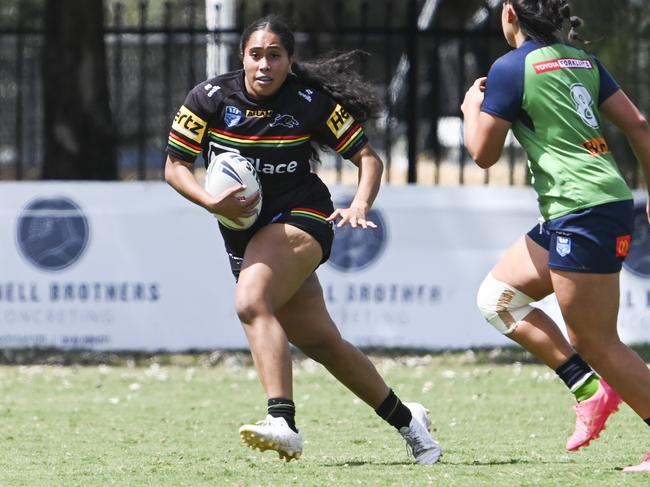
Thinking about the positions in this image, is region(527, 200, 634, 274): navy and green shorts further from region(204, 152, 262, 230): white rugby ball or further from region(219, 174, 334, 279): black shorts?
region(204, 152, 262, 230): white rugby ball

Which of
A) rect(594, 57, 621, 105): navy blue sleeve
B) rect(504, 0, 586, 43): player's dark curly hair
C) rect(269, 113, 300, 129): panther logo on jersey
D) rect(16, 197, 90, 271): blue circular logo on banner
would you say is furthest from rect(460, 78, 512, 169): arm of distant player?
rect(16, 197, 90, 271): blue circular logo on banner

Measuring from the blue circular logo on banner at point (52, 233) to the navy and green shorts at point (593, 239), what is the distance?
6.49m

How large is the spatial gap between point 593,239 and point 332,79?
1.51m

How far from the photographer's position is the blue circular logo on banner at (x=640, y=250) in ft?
36.3

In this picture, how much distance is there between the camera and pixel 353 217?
226 inches

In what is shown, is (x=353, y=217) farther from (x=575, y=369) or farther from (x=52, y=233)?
(x=52, y=233)

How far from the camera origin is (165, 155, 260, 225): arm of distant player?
18.7 ft

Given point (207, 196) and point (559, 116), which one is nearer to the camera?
point (559, 116)

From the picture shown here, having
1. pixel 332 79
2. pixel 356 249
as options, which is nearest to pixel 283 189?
pixel 332 79

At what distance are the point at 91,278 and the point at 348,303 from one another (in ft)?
6.95

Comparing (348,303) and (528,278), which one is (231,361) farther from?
(528,278)


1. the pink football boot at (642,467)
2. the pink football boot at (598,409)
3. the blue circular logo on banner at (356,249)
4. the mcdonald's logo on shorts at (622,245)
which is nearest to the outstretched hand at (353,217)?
the mcdonald's logo on shorts at (622,245)

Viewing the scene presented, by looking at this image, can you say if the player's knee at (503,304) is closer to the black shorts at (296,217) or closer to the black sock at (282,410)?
the black shorts at (296,217)

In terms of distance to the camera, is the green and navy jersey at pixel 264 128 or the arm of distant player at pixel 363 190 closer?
the arm of distant player at pixel 363 190
